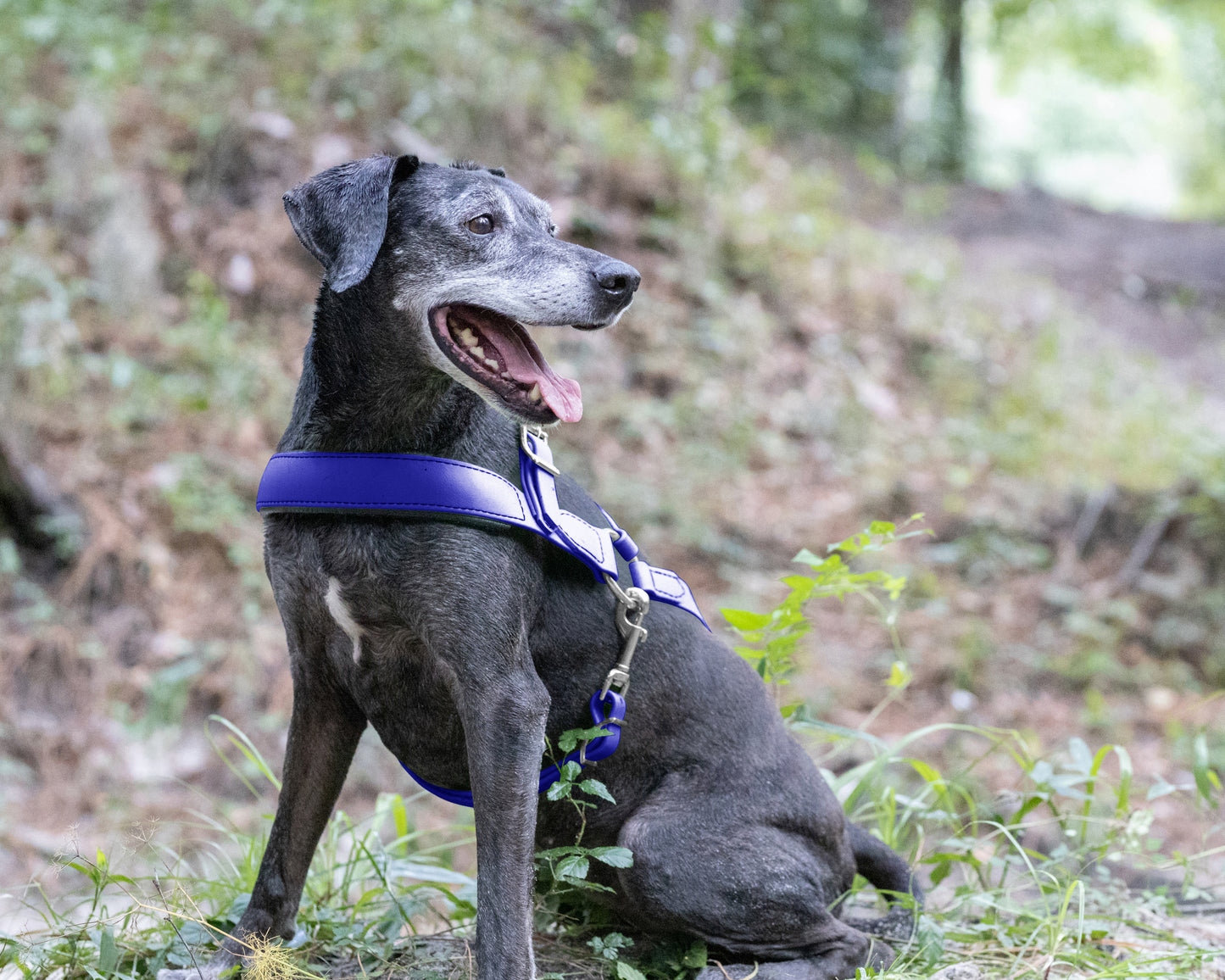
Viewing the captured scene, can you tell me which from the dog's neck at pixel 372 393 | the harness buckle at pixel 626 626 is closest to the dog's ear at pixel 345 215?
the dog's neck at pixel 372 393

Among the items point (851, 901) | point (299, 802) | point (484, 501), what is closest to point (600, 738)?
point (484, 501)

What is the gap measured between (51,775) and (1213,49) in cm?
2206

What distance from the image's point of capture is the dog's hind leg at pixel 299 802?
2.58m

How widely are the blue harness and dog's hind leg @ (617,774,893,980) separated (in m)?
0.24

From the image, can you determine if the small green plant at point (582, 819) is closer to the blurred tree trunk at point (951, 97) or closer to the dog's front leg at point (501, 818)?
the dog's front leg at point (501, 818)

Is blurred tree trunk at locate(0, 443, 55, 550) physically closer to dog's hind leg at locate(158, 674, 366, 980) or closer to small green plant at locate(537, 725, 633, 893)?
dog's hind leg at locate(158, 674, 366, 980)

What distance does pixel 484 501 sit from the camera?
2.33 meters

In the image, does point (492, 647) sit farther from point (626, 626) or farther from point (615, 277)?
point (615, 277)

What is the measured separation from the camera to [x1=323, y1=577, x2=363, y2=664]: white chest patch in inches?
91.9

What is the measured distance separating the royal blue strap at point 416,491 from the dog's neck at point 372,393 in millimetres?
76

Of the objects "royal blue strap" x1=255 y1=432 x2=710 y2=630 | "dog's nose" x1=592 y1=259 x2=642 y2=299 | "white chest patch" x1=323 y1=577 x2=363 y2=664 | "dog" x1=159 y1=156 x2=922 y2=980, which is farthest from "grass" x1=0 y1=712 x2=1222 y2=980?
"dog's nose" x1=592 y1=259 x2=642 y2=299

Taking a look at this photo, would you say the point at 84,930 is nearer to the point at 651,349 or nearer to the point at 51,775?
the point at 51,775

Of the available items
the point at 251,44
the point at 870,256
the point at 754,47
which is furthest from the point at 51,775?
the point at 754,47

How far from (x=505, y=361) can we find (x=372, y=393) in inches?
12.3
